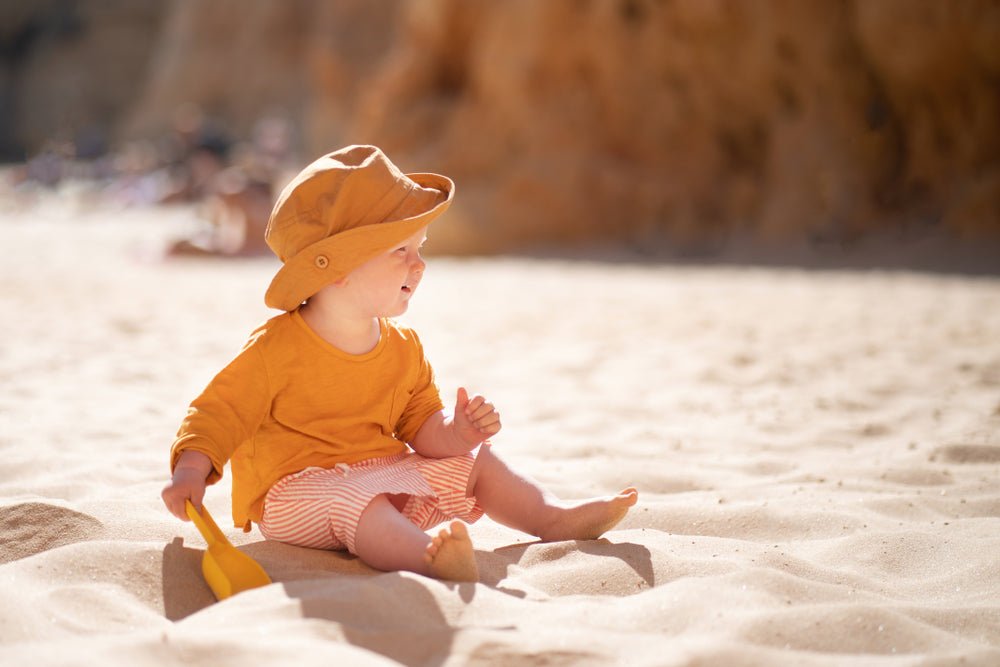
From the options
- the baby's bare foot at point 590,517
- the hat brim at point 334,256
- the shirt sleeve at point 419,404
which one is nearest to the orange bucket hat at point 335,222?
the hat brim at point 334,256

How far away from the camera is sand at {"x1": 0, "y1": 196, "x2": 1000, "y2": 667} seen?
5.41 ft

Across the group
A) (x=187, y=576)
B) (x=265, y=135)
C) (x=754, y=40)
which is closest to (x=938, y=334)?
(x=187, y=576)

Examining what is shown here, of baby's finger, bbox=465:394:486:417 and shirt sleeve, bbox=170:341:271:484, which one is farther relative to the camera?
baby's finger, bbox=465:394:486:417

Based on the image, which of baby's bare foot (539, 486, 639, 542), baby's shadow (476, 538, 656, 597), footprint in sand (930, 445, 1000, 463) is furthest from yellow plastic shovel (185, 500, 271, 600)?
footprint in sand (930, 445, 1000, 463)

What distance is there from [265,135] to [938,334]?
51.4 ft

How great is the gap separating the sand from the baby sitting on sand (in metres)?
0.09

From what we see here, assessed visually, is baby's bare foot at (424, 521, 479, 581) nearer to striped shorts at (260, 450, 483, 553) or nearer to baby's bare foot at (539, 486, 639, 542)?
striped shorts at (260, 450, 483, 553)

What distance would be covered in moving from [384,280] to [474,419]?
0.35 m

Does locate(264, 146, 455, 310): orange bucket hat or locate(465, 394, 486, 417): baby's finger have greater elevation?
locate(264, 146, 455, 310): orange bucket hat

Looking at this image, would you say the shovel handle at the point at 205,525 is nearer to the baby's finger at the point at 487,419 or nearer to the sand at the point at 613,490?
the sand at the point at 613,490

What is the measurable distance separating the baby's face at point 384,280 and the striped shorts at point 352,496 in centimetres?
35

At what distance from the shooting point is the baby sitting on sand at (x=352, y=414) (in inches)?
80.0

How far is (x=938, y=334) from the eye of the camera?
4.94m

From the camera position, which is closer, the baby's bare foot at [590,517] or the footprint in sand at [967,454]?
the baby's bare foot at [590,517]
